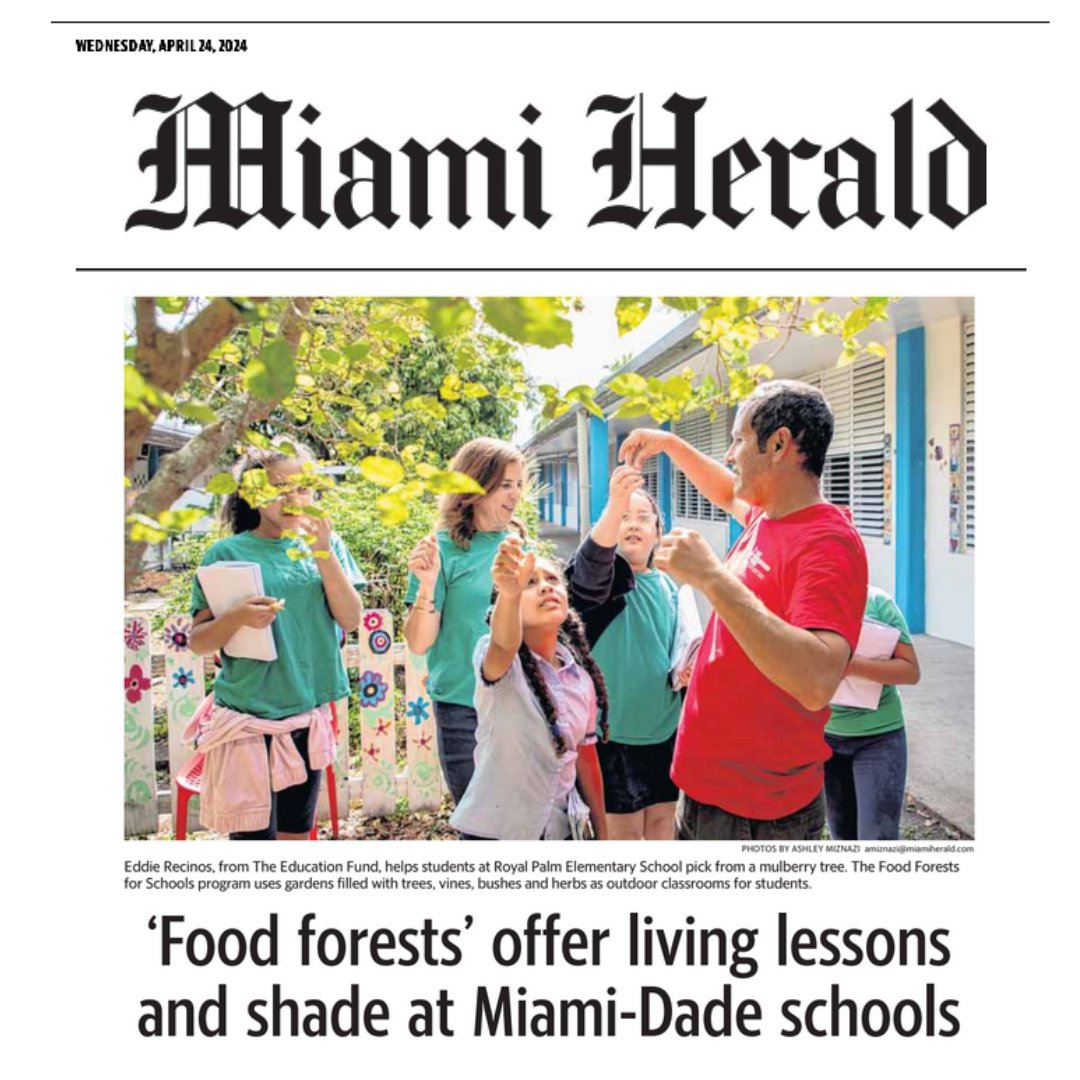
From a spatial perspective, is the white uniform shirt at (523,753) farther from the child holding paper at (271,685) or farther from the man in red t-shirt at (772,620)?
the child holding paper at (271,685)

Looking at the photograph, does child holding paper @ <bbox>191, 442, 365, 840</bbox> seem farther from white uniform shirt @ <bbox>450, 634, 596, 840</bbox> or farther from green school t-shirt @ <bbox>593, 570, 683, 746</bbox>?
green school t-shirt @ <bbox>593, 570, 683, 746</bbox>

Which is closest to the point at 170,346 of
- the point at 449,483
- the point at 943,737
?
the point at 449,483

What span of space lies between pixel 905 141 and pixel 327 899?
2.43 metres

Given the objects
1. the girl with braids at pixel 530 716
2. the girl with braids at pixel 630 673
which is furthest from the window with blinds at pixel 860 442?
the girl with braids at pixel 530 716

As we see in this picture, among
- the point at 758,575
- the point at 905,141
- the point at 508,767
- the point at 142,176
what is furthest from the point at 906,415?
the point at 142,176

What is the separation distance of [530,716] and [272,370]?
104cm

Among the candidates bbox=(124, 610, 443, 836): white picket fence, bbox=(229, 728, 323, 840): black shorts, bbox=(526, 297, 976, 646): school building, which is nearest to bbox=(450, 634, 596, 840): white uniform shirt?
bbox=(229, 728, 323, 840): black shorts

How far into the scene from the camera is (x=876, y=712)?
2207 millimetres

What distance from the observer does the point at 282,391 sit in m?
1.27

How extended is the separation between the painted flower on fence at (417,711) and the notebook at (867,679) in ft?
5.17

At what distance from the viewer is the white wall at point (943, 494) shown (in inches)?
197

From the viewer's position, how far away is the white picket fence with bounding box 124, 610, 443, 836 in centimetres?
288

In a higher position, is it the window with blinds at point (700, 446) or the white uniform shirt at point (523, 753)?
the window with blinds at point (700, 446)

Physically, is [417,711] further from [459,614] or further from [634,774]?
[634,774]
